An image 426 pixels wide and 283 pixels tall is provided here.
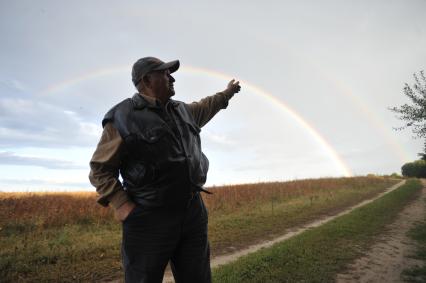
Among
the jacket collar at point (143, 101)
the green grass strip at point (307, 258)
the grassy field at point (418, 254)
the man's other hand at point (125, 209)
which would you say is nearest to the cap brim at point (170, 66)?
the jacket collar at point (143, 101)

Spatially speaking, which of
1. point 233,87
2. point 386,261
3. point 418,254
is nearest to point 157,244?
point 233,87

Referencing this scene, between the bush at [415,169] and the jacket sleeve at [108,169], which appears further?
the bush at [415,169]

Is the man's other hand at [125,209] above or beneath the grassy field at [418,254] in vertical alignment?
above

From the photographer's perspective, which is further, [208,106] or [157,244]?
[208,106]

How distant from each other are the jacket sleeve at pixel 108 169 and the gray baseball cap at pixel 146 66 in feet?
1.89

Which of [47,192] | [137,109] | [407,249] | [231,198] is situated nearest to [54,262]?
[137,109]

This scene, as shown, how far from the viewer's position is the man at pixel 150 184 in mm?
2586

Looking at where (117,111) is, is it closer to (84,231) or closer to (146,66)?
(146,66)

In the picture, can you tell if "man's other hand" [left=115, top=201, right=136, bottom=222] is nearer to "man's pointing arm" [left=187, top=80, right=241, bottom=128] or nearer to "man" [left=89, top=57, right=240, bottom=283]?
"man" [left=89, top=57, right=240, bottom=283]

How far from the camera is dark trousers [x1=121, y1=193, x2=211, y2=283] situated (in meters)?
2.65

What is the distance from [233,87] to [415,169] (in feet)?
219

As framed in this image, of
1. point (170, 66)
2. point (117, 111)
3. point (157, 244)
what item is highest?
point (170, 66)

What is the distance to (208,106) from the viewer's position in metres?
3.63

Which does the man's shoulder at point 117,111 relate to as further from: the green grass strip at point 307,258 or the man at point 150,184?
the green grass strip at point 307,258
